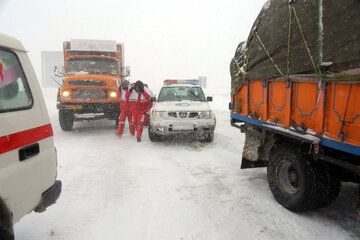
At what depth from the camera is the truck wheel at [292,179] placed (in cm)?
305

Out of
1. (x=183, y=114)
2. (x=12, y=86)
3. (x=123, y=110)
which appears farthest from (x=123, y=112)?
(x=12, y=86)

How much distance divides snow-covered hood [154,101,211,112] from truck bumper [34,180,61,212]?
451 centimetres

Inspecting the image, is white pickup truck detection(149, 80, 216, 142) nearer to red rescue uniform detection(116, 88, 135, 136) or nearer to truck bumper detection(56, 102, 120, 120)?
red rescue uniform detection(116, 88, 135, 136)

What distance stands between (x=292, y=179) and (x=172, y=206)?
164 cm

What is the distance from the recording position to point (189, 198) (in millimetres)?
3824

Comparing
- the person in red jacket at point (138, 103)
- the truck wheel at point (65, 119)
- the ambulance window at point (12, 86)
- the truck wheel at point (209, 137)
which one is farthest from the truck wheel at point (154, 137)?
the ambulance window at point (12, 86)

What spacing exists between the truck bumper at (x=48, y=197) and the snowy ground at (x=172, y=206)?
23.5 inches

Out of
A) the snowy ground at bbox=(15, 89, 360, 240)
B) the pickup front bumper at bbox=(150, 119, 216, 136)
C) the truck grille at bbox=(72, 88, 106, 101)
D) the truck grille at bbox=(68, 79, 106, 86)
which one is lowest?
the snowy ground at bbox=(15, 89, 360, 240)

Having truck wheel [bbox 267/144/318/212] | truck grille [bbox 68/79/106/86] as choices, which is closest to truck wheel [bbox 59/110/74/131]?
truck grille [bbox 68/79/106/86]

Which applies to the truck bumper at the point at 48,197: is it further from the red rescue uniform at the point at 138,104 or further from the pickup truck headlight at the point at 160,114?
the red rescue uniform at the point at 138,104

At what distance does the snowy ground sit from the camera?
9.68 feet

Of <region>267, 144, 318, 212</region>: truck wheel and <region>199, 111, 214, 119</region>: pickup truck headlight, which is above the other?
<region>199, 111, 214, 119</region>: pickup truck headlight

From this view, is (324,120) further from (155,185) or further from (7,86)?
(7,86)

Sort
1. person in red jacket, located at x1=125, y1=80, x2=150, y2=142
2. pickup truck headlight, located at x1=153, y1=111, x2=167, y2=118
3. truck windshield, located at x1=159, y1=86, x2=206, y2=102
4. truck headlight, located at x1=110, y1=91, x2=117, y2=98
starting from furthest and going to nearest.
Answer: truck headlight, located at x1=110, y1=91, x2=117, y2=98, truck windshield, located at x1=159, y1=86, x2=206, y2=102, person in red jacket, located at x1=125, y1=80, x2=150, y2=142, pickup truck headlight, located at x1=153, y1=111, x2=167, y2=118
